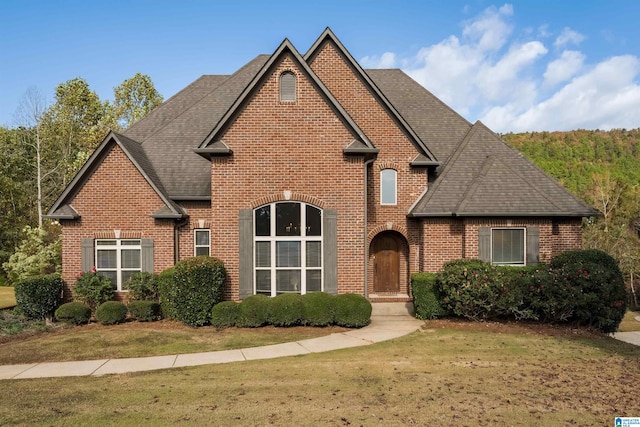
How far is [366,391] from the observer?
726 cm

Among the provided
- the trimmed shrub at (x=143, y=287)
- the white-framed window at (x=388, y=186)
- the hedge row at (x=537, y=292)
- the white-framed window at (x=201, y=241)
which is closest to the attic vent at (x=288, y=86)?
the white-framed window at (x=388, y=186)

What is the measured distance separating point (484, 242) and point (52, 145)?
3828 cm

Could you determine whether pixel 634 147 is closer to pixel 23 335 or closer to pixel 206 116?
pixel 206 116

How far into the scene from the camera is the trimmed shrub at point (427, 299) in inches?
525

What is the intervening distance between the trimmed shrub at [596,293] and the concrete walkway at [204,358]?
453cm

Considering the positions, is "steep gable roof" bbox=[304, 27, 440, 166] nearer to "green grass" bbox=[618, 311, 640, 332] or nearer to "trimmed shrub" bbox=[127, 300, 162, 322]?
"green grass" bbox=[618, 311, 640, 332]

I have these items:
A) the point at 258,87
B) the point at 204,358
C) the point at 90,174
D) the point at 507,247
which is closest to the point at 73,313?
the point at 90,174

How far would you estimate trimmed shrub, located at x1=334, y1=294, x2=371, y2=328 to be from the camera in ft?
40.3

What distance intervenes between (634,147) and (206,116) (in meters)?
54.2

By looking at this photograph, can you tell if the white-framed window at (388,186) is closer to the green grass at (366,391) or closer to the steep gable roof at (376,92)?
the steep gable roof at (376,92)

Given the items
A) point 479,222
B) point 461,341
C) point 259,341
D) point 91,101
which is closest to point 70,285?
point 259,341

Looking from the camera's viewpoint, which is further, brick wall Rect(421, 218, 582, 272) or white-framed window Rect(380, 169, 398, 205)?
white-framed window Rect(380, 169, 398, 205)

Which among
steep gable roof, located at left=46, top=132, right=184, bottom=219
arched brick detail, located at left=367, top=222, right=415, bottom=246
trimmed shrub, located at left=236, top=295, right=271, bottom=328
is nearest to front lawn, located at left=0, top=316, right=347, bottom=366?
trimmed shrub, located at left=236, top=295, right=271, bottom=328

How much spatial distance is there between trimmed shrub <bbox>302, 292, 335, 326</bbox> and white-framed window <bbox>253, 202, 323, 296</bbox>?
1.13 m
